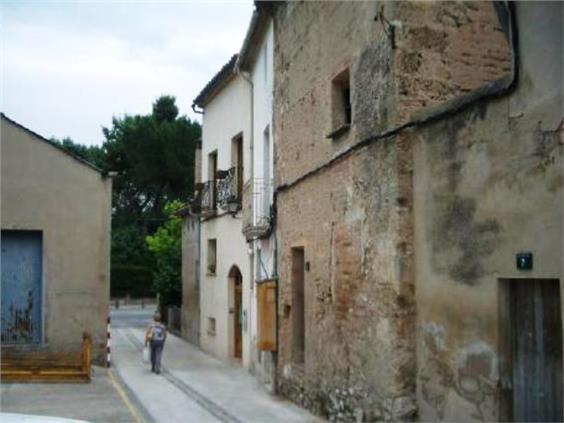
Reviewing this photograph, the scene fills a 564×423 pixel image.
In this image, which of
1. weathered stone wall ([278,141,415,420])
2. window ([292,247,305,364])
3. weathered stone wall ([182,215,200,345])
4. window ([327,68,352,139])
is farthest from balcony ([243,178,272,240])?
weathered stone wall ([182,215,200,345])

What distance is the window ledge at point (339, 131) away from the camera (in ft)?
34.4

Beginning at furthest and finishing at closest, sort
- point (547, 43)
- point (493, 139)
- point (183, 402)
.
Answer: point (183, 402) < point (493, 139) < point (547, 43)

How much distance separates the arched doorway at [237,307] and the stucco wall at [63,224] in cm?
381

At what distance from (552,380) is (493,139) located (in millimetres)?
2219

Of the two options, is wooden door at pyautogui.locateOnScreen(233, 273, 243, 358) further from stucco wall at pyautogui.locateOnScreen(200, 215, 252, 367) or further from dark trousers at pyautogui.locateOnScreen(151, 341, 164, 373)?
dark trousers at pyautogui.locateOnScreen(151, 341, 164, 373)

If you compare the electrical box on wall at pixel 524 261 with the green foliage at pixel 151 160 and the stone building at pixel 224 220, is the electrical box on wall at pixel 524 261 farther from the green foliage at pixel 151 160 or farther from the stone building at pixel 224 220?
the green foliage at pixel 151 160

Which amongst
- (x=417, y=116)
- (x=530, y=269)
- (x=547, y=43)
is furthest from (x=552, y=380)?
(x=417, y=116)

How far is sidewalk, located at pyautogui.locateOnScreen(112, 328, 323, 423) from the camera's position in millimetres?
11898

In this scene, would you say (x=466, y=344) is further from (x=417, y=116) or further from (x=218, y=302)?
(x=218, y=302)

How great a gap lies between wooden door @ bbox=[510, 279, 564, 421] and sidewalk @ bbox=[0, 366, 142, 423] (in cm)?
641

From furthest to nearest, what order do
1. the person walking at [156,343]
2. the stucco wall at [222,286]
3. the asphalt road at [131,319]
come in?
the asphalt road at [131,319] < the stucco wall at [222,286] < the person walking at [156,343]

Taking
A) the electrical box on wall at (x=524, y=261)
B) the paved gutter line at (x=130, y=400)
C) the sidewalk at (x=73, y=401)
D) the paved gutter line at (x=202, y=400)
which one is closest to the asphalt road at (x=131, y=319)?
the paved gutter line at (x=202, y=400)

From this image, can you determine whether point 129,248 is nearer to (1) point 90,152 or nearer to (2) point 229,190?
(1) point 90,152

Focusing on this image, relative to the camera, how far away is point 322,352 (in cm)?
1136
